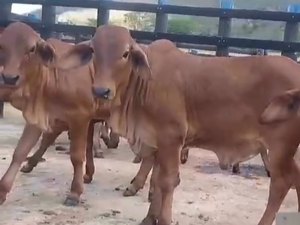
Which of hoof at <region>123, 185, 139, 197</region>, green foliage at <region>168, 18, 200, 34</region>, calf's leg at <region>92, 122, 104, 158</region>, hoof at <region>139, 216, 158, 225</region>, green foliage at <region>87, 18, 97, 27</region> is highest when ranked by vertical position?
green foliage at <region>168, 18, 200, 34</region>

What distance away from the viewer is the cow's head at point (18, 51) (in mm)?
4957

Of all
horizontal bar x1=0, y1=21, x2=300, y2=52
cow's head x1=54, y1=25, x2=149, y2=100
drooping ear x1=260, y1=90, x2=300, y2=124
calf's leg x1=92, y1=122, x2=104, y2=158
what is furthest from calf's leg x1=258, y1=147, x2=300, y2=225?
horizontal bar x1=0, y1=21, x2=300, y2=52

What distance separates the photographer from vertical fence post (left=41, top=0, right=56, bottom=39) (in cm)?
974

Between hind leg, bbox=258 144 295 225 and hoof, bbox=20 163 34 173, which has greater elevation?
hind leg, bbox=258 144 295 225

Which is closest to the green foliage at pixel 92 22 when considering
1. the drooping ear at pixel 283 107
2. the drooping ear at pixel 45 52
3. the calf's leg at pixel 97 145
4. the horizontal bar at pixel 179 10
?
the horizontal bar at pixel 179 10

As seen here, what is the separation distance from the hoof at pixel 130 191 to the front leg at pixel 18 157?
31.1 inches

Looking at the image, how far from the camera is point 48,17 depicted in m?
9.88

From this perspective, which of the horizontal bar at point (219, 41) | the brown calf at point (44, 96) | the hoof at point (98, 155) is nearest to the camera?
the brown calf at point (44, 96)

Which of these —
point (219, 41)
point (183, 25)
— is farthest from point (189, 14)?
point (183, 25)

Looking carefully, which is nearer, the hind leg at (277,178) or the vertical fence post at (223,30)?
the hind leg at (277,178)

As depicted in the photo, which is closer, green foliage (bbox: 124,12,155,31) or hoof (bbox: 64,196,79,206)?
hoof (bbox: 64,196,79,206)

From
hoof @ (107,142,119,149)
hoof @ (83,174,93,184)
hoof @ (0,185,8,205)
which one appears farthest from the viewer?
hoof @ (107,142,119,149)

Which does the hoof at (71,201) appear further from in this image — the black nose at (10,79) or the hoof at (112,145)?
the hoof at (112,145)

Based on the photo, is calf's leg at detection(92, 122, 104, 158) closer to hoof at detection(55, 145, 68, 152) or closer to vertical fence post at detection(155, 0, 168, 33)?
hoof at detection(55, 145, 68, 152)
